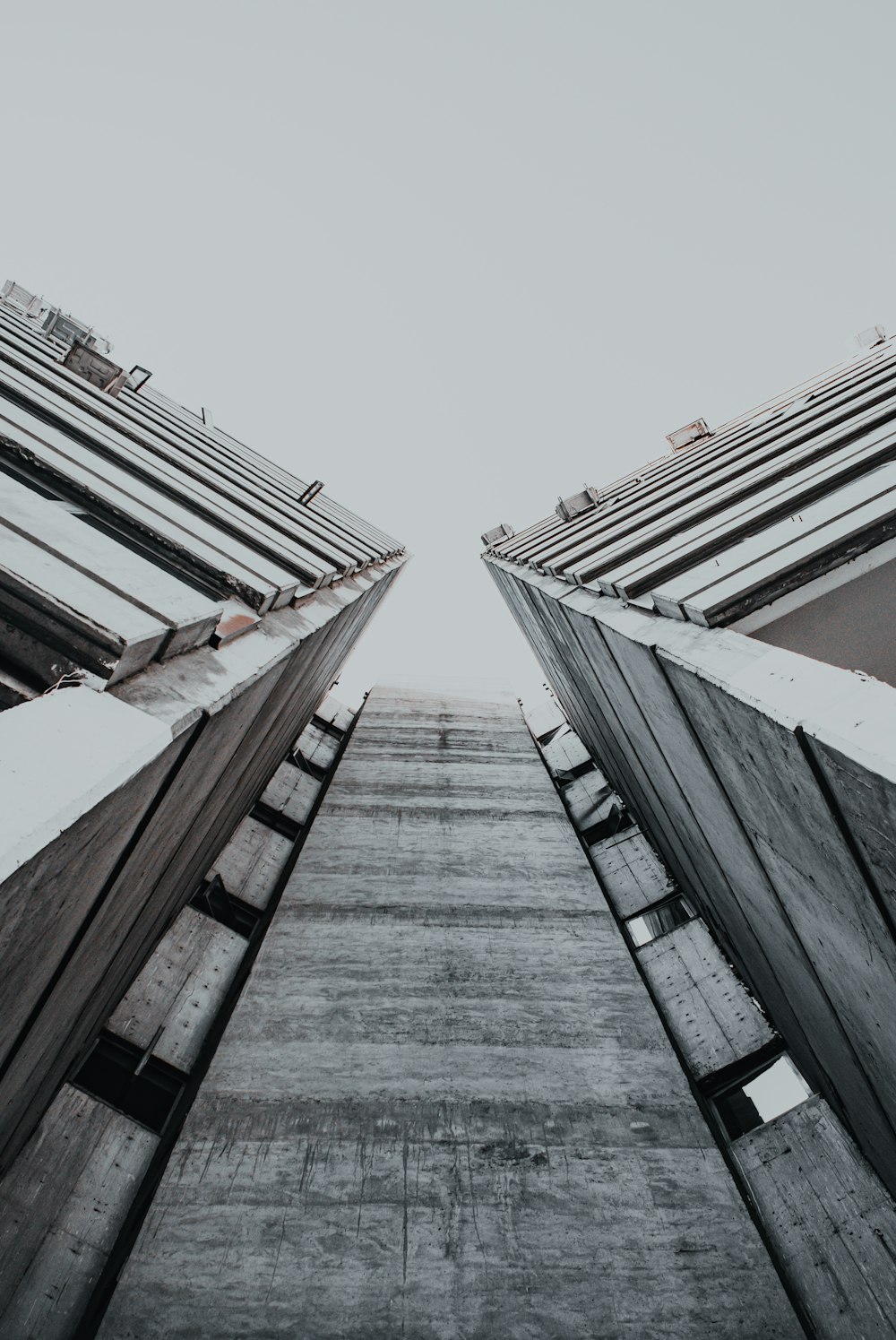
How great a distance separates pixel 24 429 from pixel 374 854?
25.1 ft

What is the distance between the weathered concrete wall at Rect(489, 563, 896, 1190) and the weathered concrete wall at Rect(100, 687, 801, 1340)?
1701mm

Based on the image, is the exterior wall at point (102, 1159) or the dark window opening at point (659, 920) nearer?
the exterior wall at point (102, 1159)

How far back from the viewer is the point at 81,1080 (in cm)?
691

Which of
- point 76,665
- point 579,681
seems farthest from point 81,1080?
point 579,681

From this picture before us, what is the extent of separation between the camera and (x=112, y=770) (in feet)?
8.80

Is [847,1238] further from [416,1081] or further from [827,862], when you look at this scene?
[827,862]

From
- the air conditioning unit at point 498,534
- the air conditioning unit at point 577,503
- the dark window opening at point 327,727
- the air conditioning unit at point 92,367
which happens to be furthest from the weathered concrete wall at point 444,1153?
the air conditioning unit at point 498,534

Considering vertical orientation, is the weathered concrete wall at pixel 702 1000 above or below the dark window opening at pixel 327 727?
below

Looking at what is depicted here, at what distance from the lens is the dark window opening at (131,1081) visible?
6.88 m

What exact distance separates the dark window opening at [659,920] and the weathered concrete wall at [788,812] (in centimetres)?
176

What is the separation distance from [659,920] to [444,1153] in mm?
5285

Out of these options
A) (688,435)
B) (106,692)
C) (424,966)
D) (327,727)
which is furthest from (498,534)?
(106,692)

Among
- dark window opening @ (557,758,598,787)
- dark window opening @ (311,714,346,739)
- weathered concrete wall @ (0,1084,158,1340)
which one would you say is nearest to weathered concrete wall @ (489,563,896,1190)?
weathered concrete wall @ (0,1084,158,1340)

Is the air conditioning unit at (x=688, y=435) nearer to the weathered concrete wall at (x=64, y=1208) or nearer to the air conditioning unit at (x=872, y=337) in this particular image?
the air conditioning unit at (x=872, y=337)
